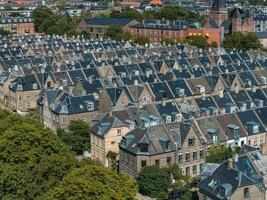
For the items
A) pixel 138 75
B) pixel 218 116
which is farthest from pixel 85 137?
pixel 138 75

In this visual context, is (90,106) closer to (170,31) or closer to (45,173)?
(45,173)

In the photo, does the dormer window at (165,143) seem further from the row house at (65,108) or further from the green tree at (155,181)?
the row house at (65,108)

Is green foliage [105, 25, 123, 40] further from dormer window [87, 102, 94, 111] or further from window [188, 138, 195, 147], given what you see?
window [188, 138, 195, 147]

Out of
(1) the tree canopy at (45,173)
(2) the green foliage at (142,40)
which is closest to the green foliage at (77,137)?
(1) the tree canopy at (45,173)

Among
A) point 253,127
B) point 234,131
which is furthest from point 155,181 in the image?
point 253,127

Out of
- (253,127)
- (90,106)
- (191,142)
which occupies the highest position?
(253,127)

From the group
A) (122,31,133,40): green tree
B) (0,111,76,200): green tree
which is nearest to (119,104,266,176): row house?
(0,111,76,200): green tree
